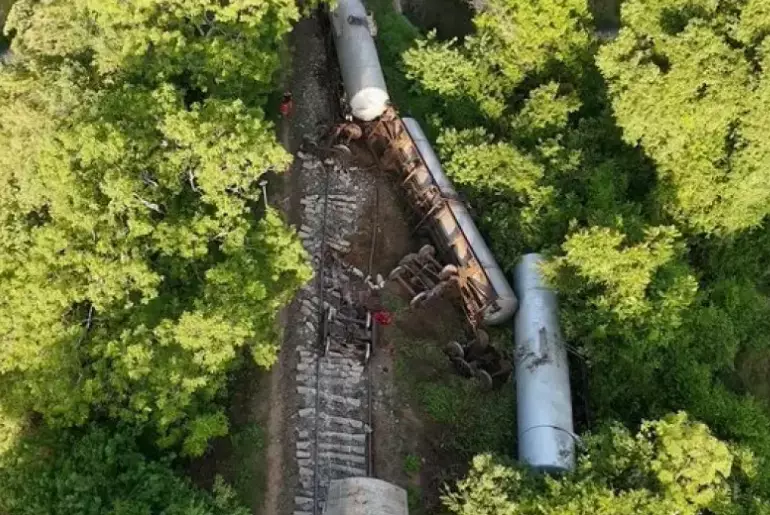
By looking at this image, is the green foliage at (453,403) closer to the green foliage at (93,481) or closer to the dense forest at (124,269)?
the dense forest at (124,269)

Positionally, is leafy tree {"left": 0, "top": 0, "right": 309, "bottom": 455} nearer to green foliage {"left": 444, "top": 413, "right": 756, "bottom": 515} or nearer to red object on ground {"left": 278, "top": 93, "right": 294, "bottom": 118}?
red object on ground {"left": 278, "top": 93, "right": 294, "bottom": 118}

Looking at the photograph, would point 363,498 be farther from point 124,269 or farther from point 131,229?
point 131,229

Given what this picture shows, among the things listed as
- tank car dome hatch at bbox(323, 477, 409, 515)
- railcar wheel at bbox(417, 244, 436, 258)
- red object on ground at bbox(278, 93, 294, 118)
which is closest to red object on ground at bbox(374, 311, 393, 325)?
railcar wheel at bbox(417, 244, 436, 258)

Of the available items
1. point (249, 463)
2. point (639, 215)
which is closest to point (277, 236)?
point (249, 463)

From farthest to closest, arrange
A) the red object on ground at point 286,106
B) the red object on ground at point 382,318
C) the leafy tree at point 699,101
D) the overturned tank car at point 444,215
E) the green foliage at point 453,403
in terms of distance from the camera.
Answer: the red object on ground at point 286,106 → the red object on ground at point 382,318 → the overturned tank car at point 444,215 → the green foliage at point 453,403 → the leafy tree at point 699,101

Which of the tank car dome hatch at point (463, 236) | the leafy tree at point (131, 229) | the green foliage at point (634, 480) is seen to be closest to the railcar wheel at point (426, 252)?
the tank car dome hatch at point (463, 236)
